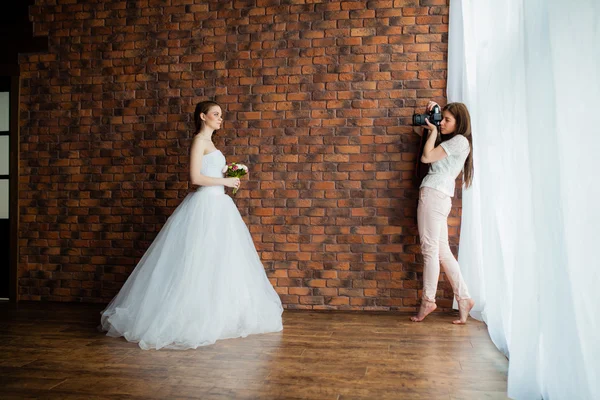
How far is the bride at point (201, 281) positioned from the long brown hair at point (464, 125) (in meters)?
1.77

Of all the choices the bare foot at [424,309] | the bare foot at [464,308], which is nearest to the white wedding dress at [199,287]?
the bare foot at [424,309]

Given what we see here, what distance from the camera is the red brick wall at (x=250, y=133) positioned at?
4129mm

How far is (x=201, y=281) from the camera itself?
333 centimetres

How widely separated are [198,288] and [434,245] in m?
1.82

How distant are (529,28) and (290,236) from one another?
106 inches

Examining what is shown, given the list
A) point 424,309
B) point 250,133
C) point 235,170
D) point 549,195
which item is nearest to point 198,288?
point 235,170

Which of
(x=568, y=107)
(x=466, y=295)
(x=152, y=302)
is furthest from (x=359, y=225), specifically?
(x=568, y=107)

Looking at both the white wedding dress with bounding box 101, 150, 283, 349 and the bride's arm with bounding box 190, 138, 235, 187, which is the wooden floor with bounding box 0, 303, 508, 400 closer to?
the white wedding dress with bounding box 101, 150, 283, 349

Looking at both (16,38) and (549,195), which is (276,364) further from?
(16,38)

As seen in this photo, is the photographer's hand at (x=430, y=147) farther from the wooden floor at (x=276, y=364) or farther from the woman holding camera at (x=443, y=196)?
the wooden floor at (x=276, y=364)

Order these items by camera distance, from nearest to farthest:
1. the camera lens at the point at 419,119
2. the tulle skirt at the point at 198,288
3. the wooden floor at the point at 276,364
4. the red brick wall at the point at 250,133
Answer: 1. the wooden floor at the point at 276,364
2. the tulle skirt at the point at 198,288
3. the camera lens at the point at 419,119
4. the red brick wall at the point at 250,133

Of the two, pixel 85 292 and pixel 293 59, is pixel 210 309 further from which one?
pixel 293 59

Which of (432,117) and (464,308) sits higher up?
(432,117)

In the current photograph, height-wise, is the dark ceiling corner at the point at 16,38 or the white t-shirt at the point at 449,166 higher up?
the dark ceiling corner at the point at 16,38
